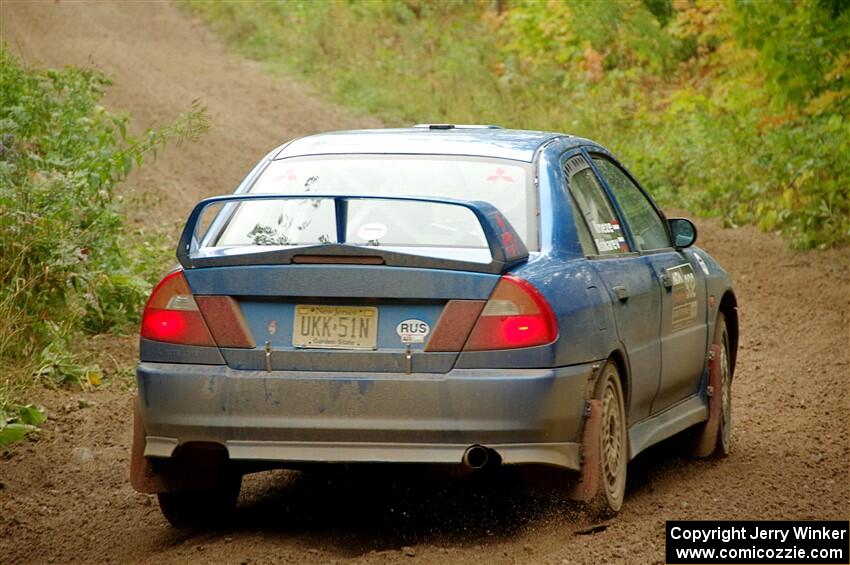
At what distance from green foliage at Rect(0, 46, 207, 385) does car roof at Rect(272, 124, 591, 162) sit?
8.42 ft

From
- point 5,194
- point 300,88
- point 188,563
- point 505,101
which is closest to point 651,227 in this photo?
point 188,563

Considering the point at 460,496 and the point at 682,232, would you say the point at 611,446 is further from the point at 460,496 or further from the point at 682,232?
the point at 682,232

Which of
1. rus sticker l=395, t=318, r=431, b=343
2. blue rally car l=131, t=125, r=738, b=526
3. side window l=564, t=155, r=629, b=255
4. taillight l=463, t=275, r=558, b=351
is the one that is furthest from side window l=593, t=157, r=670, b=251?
rus sticker l=395, t=318, r=431, b=343

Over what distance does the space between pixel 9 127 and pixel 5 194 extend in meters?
0.92

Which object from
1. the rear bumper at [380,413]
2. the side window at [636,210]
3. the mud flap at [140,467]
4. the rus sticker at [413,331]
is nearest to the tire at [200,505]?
the mud flap at [140,467]

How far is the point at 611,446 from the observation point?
5.64m

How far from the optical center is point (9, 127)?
923 centimetres

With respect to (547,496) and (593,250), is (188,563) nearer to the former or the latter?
(547,496)

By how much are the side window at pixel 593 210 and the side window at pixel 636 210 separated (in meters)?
0.24

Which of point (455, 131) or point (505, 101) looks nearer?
point (455, 131)

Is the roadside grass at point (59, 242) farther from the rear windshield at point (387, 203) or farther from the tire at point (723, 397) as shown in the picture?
the tire at point (723, 397)

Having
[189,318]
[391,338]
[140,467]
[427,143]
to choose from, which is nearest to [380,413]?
[391,338]

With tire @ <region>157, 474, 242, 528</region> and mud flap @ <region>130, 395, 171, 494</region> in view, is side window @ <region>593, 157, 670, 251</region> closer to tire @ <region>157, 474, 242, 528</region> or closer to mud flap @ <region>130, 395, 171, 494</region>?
tire @ <region>157, 474, 242, 528</region>

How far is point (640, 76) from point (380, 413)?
753 inches
